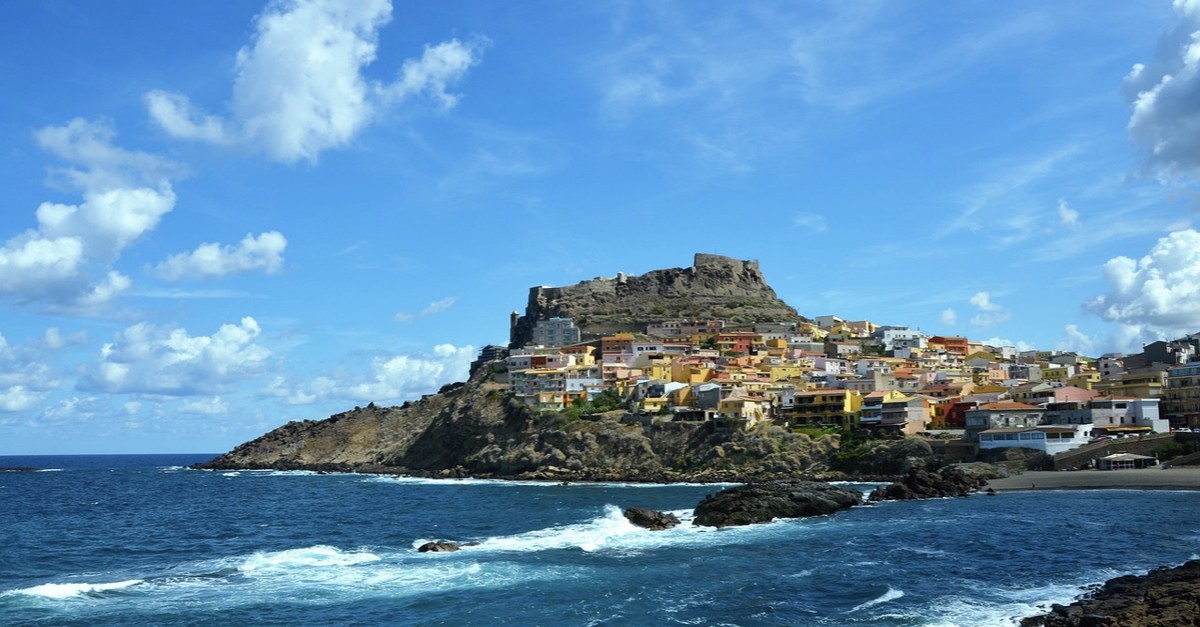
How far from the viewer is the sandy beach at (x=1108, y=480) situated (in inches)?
2399

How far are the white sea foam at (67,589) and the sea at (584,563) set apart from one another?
0.16 metres

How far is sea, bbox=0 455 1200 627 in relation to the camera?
→ 3016 cm

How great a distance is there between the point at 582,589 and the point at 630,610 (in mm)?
3797

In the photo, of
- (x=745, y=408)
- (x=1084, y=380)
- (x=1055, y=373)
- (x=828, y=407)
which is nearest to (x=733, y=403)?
(x=745, y=408)

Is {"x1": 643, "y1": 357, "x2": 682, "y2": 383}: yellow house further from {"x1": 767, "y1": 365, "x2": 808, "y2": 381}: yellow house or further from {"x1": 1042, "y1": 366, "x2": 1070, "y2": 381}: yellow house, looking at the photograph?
{"x1": 1042, "y1": 366, "x2": 1070, "y2": 381}: yellow house

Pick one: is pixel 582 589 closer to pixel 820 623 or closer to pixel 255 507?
pixel 820 623

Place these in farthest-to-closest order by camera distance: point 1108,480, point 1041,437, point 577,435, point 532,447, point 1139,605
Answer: point 532,447 → point 577,435 → point 1041,437 → point 1108,480 → point 1139,605

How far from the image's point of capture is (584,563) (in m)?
39.3

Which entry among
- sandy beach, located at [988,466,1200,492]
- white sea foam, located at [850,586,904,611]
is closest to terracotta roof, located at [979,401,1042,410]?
sandy beach, located at [988,466,1200,492]

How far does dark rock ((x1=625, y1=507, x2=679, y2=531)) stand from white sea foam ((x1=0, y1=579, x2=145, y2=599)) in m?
23.9

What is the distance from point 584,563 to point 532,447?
6141 centimetres

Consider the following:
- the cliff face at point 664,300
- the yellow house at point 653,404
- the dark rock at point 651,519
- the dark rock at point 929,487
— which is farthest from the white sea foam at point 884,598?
the cliff face at point 664,300

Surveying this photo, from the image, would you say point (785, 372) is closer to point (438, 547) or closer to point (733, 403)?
point (733, 403)

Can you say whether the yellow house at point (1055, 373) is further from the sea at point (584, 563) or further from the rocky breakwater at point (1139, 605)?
the rocky breakwater at point (1139, 605)
